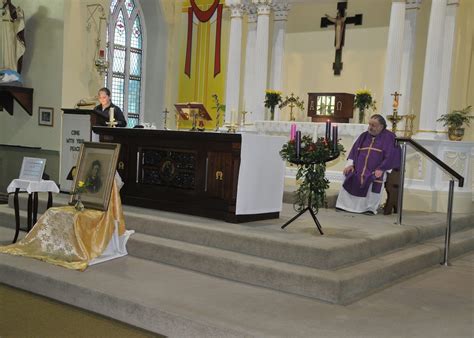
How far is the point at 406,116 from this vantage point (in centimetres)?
929

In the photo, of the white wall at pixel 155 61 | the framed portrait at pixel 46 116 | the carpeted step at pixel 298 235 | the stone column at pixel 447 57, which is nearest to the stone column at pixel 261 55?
the white wall at pixel 155 61

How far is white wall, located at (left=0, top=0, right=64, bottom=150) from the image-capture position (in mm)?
10797

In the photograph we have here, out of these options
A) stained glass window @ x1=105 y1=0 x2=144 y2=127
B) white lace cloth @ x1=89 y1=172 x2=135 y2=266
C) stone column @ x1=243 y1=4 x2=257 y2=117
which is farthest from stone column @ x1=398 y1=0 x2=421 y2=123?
stained glass window @ x1=105 y1=0 x2=144 y2=127

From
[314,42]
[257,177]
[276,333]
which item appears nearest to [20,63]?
[314,42]

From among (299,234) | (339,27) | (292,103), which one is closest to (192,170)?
(299,234)

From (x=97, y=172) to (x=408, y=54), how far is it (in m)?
6.82

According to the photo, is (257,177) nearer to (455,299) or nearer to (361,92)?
(455,299)

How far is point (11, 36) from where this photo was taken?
1072cm

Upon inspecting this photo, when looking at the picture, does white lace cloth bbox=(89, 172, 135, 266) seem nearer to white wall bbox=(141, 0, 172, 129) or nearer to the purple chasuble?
the purple chasuble

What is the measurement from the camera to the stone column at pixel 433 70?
29.1 feet

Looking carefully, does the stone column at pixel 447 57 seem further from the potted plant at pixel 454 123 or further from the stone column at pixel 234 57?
the stone column at pixel 234 57

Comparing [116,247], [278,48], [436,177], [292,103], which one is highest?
[278,48]

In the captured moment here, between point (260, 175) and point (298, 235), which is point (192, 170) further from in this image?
point (298, 235)

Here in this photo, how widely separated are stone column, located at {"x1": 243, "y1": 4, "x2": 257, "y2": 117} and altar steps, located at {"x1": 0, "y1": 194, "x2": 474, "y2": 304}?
4834 mm
